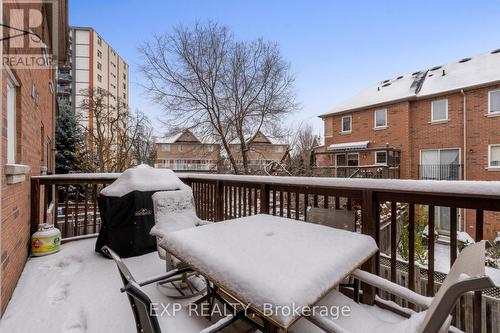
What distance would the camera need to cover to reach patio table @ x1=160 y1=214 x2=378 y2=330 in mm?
1022

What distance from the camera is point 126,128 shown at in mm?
13859

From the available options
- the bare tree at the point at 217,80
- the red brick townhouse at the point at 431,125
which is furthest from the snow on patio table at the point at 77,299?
the red brick townhouse at the point at 431,125

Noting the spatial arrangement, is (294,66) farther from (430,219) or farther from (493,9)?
(430,219)

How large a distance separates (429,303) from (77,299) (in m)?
2.84

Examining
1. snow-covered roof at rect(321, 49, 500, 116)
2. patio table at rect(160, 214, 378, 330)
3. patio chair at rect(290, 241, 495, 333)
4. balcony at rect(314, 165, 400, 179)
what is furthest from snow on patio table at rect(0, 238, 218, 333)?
snow-covered roof at rect(321, 49, 500, 116)

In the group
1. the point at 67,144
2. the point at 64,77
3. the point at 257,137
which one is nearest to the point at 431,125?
the point at 257,137

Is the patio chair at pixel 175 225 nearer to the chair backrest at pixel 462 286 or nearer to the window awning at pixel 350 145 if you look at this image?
the chair backrest at pixel 462 286

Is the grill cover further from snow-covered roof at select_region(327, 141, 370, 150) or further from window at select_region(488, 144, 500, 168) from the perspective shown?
window at select_region(488, 144, 500, 168)

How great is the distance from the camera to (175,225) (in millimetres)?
2684

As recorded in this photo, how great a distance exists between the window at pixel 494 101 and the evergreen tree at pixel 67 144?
1951 cm

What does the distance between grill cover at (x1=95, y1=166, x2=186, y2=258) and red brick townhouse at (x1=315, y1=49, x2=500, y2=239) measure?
883 cm

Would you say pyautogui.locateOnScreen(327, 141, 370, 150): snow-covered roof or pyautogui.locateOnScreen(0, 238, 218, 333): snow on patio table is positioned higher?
pyautogui.locateOnScreen(327, 141, 370, 150): snow-covered roof

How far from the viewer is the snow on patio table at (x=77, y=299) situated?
194cm

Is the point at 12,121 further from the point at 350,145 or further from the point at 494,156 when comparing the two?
the point at 494,156
